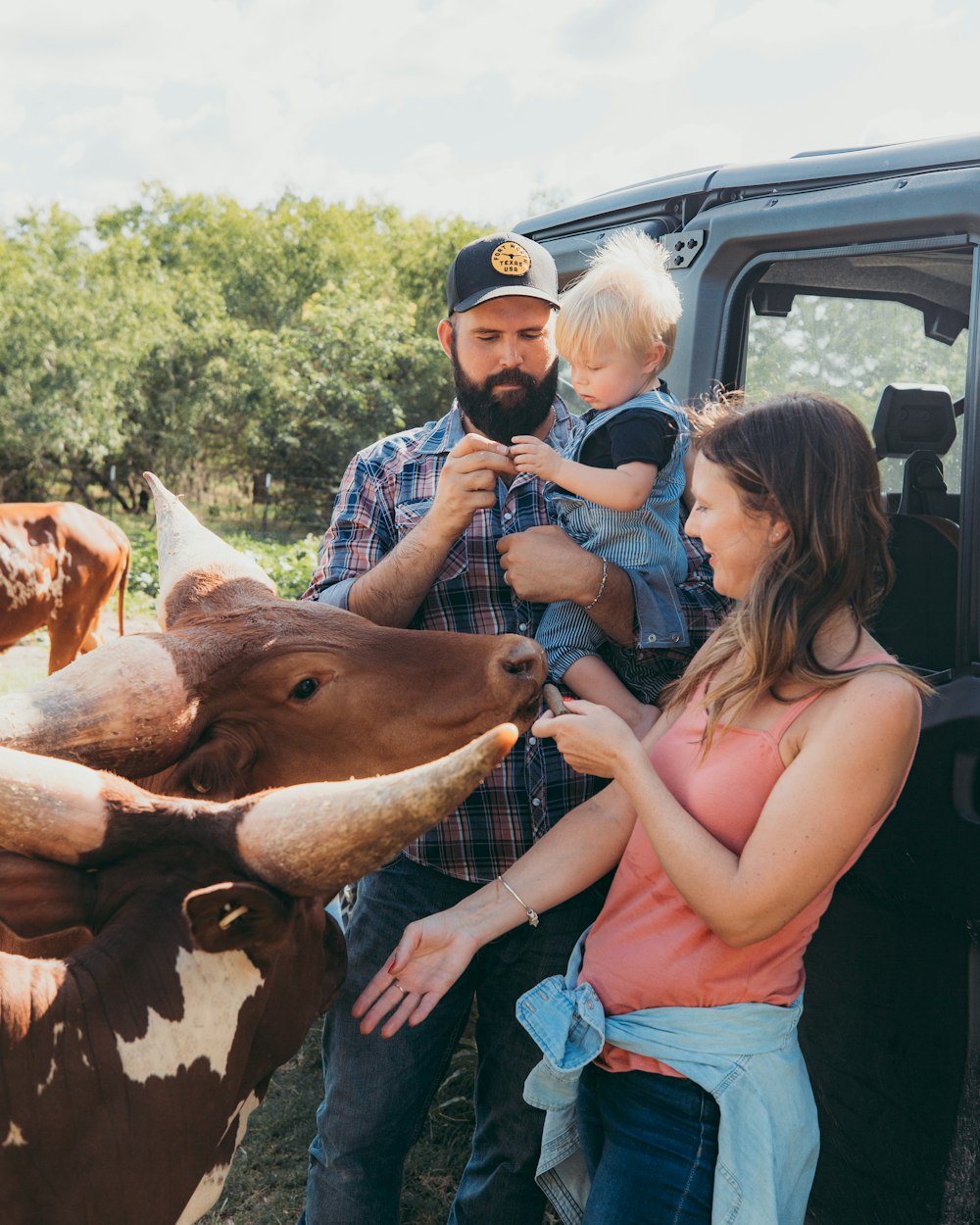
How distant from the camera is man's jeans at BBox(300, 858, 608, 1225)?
2744 mm

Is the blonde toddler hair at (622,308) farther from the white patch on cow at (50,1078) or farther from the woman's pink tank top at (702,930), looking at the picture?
the white patch on cow at (50,1078)

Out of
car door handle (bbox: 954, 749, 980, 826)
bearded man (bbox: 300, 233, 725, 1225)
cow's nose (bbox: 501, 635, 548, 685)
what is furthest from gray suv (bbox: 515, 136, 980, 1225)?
cow's nose (bbox: 501, 635, 548, 685)

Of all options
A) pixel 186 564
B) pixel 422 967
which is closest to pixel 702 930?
pixel 422 967

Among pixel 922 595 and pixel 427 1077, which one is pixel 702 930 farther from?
pixel 922 595

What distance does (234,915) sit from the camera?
191 centimetres

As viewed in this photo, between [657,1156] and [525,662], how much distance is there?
1.12 metres

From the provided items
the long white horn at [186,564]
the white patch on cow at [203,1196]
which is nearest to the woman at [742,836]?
the white patch on cow at [203,1196]

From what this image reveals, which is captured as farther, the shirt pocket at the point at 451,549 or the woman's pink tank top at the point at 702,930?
the shirt pocket at the point at 451,549

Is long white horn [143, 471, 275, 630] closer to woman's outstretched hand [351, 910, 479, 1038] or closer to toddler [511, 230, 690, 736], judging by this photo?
toddler [511, 230, 690, 736]

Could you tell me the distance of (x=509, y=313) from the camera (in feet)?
10.4

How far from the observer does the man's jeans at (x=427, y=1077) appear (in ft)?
9.00

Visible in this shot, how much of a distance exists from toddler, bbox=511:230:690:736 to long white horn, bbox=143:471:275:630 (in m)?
0.86

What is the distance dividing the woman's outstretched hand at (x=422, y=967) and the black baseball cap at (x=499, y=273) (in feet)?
5.63

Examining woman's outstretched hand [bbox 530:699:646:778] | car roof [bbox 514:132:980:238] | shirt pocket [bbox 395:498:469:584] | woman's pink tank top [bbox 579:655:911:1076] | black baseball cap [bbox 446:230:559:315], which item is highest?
car roof [bbox 514:132:980:238]
